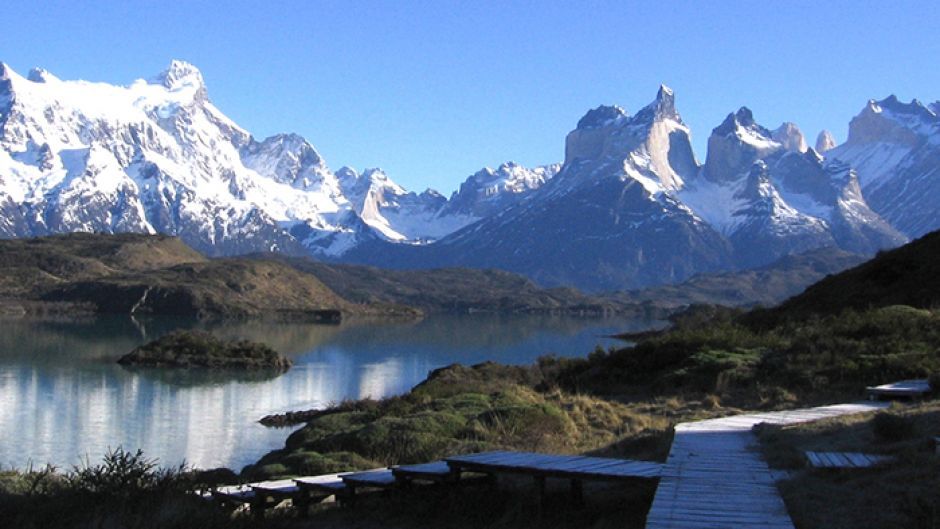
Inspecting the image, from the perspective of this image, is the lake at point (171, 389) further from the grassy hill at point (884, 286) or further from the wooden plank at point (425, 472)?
the grassy hill at point (884, 286)

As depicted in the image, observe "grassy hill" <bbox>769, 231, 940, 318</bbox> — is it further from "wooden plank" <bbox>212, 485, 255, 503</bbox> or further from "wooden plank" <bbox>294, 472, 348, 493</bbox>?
"wooden plank" <bbox>212, 485, 255, 503</bbox>

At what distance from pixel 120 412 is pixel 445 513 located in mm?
38230

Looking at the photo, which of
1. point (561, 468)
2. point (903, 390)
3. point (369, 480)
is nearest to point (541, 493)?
point (561, 468)

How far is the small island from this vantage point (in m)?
78.1

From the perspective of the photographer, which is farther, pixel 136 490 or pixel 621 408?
pixel 621 408

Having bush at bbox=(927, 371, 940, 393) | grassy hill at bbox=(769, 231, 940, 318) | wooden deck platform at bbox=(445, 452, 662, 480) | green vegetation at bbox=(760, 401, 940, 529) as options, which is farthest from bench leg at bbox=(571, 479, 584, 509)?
grassy hill at bbox=(769, 231, 940, 318)

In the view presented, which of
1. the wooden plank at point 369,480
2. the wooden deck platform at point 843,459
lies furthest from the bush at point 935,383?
the wooden plank at point 369,480

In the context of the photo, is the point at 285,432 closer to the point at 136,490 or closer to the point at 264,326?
the point at 136,490

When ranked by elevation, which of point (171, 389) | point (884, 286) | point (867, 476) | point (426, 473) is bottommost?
point (171, 389)

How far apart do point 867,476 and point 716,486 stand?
2.22 meters

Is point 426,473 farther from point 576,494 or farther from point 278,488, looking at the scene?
point 278,488

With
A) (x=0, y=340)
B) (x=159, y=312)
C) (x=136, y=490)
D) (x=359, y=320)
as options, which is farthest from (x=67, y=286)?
(x=136, y=490)

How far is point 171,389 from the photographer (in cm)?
6050

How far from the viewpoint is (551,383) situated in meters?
32.2
